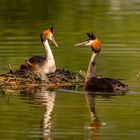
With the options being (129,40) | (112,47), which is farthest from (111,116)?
(129,40)

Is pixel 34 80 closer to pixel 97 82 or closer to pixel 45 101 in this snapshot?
pixel 97 82

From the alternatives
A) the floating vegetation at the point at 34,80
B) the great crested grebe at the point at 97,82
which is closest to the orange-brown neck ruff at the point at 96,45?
the great crested grebe at the point at 97,82

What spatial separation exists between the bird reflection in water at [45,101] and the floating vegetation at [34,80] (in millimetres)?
319

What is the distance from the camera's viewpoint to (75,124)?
1510cm

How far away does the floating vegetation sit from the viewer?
1889 centimetres

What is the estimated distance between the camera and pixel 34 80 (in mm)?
19172

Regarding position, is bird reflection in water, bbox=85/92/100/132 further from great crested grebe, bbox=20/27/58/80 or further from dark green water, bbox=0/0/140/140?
great crested grebe, bbox=20/27/58/80

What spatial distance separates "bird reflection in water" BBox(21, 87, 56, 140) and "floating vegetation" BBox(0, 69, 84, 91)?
0.32 m

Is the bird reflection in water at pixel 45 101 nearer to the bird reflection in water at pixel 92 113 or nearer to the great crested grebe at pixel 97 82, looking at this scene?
the bird reflection in water at pixel 92 113

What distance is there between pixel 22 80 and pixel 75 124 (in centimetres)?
417

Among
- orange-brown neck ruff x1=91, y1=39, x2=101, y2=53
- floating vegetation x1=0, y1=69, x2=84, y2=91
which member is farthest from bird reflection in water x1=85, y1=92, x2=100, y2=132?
orange-brown neck ruff x1=91, y1=39, x2=101, y2=53

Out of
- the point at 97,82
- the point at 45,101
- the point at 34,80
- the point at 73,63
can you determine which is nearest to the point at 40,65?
the point at 73,63

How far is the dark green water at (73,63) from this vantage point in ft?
48.9

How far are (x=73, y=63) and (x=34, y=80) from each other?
2686mm
